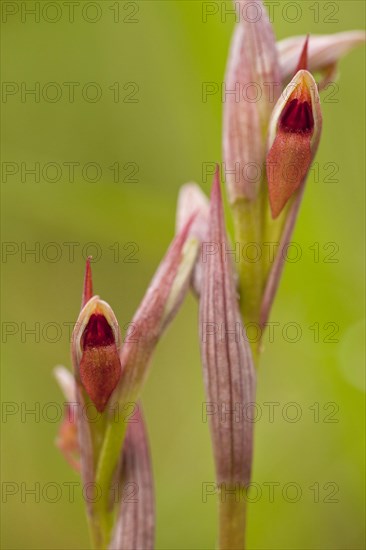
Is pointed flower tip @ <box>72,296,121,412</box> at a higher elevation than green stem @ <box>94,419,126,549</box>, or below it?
higher

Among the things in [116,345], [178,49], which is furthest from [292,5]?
[116,345]

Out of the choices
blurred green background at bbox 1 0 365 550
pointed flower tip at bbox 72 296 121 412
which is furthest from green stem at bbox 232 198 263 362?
blurred green background at bbox 1 0 365 550

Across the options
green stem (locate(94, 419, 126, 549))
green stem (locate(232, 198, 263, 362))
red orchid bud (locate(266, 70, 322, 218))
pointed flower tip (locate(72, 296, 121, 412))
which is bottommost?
green stem (locate(94, 419, 126, 549))

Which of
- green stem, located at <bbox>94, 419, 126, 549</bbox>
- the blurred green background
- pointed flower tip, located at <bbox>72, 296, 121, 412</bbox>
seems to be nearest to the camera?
pointed flower tip, located at <bbox>72, 296, 121, 412</bbox>

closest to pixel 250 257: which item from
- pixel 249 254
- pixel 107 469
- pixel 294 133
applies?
pixel 249 254

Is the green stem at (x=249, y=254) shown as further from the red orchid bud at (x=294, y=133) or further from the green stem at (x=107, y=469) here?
the green stem at (x=107, y=469)

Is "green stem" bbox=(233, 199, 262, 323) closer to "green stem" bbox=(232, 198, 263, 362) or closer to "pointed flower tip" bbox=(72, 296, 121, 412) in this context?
"green stem" bbox=(232, 198, 263, 362)

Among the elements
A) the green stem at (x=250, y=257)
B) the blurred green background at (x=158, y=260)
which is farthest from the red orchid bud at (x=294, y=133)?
the blurred green background at (x=158, y=260)

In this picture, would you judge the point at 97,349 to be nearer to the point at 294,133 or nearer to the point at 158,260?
the point at 294,133
